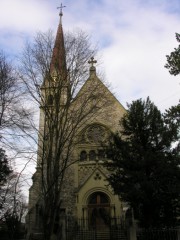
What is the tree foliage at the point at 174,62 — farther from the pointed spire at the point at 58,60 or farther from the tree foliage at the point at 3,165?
the tree foliage at the point at 3,165

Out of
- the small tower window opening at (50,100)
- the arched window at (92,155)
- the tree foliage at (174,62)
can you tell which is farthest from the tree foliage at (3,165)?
the tree foliage at (174,62)

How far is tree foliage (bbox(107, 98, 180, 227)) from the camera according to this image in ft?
44.2

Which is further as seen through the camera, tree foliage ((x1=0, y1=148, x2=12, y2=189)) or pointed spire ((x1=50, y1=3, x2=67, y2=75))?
tree foliage ((x1=0, y1=148, x2=12, y2=189))

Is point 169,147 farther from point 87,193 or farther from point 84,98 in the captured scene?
point 87,193

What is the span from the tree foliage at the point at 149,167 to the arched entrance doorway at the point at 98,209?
5.69 metres

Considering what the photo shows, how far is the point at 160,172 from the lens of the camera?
13.8 metres

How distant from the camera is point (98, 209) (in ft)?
67.4

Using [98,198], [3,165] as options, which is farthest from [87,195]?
[3,165]

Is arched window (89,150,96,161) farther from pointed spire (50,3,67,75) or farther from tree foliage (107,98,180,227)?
pointed spire (50,3,67,75)

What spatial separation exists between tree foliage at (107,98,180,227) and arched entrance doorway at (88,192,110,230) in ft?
18.7

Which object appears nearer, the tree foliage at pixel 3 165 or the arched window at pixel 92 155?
the tree foliage at pixel 3 165

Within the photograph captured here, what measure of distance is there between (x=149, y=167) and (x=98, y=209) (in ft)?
25.1

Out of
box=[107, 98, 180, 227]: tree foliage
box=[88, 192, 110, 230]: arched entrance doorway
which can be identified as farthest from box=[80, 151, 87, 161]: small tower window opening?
box=[107, 98, 180, 227]: tree foliage

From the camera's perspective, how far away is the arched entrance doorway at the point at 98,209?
793 inches
